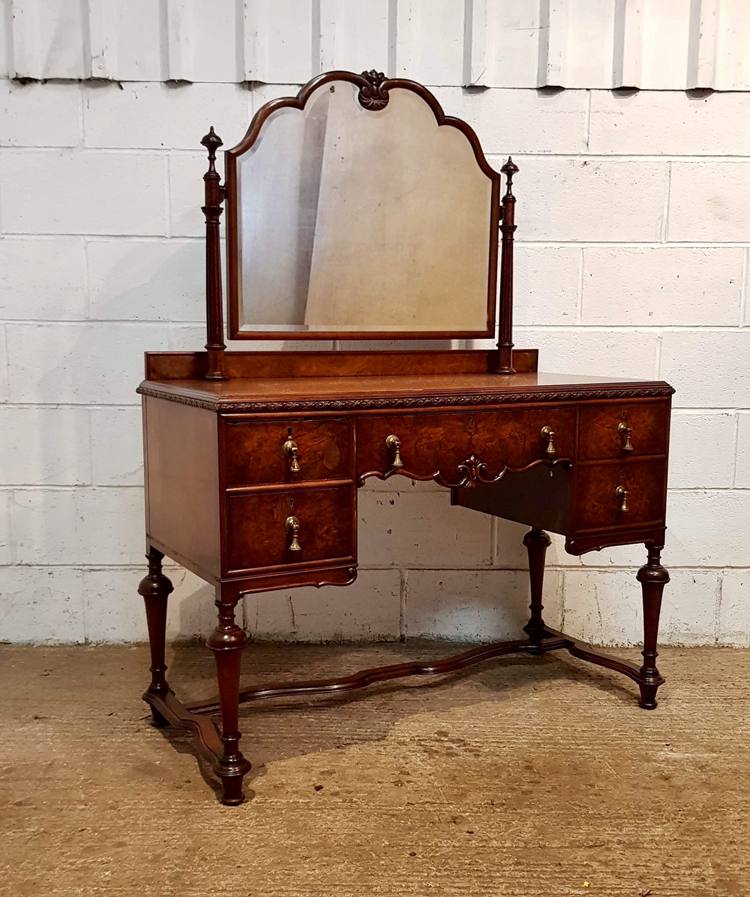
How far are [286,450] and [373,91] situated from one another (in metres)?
1.12

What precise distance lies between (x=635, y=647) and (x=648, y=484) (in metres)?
0.87

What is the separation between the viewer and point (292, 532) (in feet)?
6.44

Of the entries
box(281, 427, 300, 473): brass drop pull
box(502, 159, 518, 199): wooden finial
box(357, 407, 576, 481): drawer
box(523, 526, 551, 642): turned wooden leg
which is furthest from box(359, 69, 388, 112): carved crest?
box(523, 526, 551, 642): turned wooden leg

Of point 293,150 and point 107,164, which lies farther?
point 107,164

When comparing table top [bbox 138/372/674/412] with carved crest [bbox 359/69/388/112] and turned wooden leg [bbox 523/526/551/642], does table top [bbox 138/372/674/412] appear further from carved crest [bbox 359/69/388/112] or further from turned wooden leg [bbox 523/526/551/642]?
carved crest [bbox 359/69/388/112]

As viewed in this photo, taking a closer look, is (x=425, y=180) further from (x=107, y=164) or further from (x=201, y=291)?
(x=107, y=164)

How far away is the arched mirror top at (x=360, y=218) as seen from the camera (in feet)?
8.01

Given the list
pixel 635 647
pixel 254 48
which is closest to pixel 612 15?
pixel 254 48

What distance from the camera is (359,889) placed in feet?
5.67

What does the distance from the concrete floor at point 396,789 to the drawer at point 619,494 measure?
21.3 inches

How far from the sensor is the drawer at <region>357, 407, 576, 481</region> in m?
2.04

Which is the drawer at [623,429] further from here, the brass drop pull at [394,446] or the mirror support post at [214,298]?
the mirror support post at [214,298]

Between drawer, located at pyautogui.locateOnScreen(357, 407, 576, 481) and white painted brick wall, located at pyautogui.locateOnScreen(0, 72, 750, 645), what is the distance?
2.59 ft

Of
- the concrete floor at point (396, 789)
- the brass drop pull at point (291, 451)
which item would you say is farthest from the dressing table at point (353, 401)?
the concrete floor at point (396, 789)
